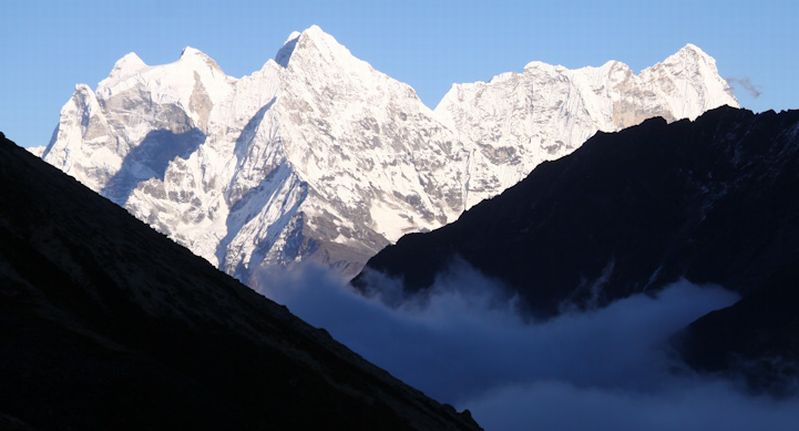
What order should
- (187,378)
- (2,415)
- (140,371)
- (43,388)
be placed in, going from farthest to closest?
(187,378) < (140,371) < (43,388) < (2,415)

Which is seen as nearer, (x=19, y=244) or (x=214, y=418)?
(x=214, y=418)

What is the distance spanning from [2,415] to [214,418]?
125 ft

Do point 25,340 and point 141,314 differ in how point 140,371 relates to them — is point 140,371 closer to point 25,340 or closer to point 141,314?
point 25,340

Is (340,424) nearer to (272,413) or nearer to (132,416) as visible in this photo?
(272,413)

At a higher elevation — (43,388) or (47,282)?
(47,282)

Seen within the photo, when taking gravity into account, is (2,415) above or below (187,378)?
below

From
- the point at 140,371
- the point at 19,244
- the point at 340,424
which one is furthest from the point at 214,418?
the point at 19,244

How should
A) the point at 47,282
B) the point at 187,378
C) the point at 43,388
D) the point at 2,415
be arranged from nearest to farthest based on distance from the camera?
the point at 2,415 → the point at 43,388 → the point at 187,378 → the point at 47,282

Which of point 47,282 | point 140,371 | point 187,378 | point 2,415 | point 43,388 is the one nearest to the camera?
point 2,415

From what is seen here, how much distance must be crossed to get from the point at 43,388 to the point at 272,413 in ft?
124

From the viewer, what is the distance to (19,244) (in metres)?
197

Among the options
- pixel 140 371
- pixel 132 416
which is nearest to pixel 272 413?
pixel 140 371

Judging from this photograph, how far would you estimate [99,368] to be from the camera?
528 ft

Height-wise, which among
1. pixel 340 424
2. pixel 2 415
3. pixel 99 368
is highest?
pixel 340 424
